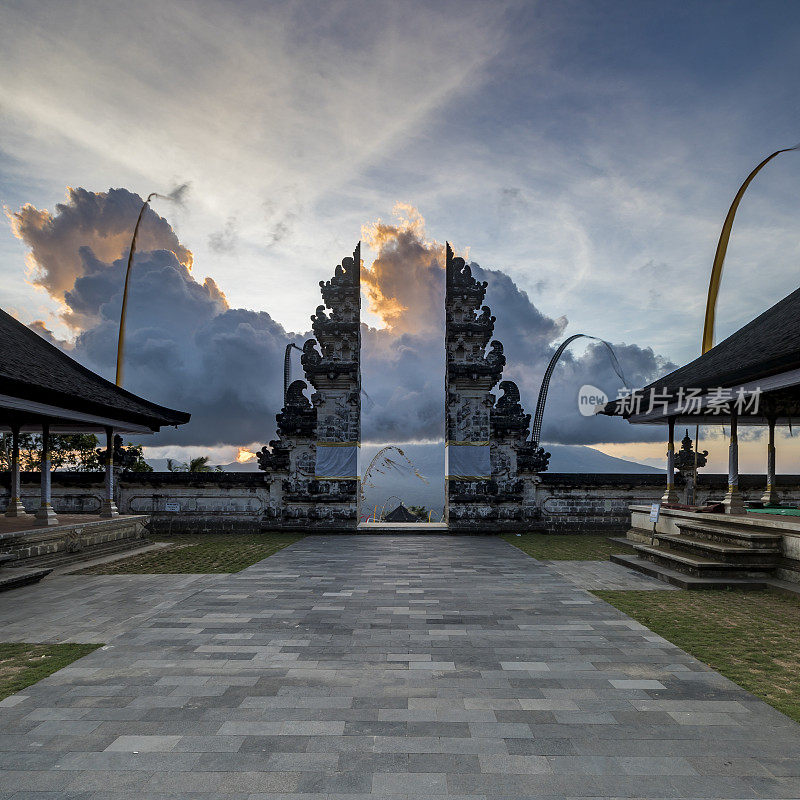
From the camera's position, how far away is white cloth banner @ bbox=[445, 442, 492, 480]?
57.7 ft

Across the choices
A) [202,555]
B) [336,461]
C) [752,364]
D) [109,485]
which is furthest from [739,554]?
[109,485]

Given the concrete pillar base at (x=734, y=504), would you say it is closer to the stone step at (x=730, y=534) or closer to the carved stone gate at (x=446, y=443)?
the stone step at (x=730, y=534)

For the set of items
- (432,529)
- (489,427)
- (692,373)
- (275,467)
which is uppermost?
(692,373)

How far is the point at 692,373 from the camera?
12844mm

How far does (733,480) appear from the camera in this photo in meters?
11.7

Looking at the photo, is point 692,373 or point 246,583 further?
point 692,373

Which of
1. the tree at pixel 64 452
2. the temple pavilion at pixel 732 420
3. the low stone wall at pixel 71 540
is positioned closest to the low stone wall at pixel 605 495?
the temple pavilion at pixel 732 420

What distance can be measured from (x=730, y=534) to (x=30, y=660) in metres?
10.8

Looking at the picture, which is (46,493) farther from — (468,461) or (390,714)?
(390,714)

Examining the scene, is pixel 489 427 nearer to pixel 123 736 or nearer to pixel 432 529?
pixel 432 529

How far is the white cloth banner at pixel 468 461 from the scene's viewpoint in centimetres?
1759

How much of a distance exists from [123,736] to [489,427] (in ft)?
48.5

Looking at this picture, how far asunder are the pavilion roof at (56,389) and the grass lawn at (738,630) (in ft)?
35.1

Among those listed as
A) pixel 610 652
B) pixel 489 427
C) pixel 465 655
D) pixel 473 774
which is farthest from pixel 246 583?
pixel 489 427
